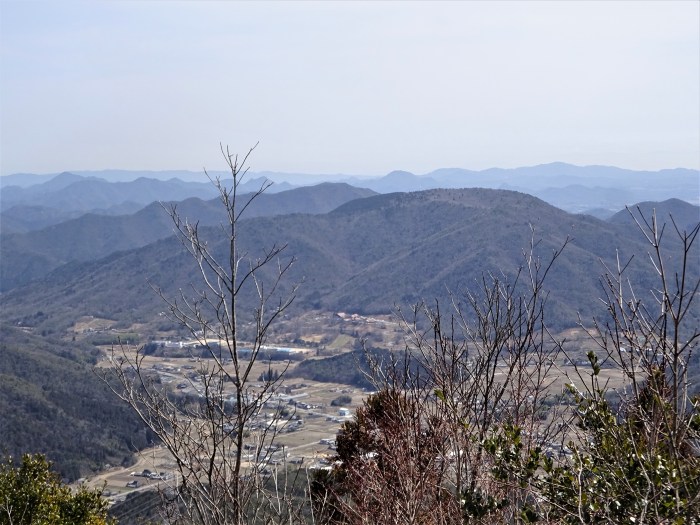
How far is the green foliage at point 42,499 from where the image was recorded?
11.5m

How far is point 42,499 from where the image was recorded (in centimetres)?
1172

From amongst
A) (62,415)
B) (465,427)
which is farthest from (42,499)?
(62,415)

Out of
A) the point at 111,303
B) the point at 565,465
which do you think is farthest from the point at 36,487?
the point at 111,303

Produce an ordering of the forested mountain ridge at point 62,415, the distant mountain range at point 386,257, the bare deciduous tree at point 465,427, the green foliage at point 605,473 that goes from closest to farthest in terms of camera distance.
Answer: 1. the green foliage at point 605,473
2. the bare deciduous tree at point 465,427
3. the forested mountain ridge at point 62,415
4. the distant mountain range at point 386,257

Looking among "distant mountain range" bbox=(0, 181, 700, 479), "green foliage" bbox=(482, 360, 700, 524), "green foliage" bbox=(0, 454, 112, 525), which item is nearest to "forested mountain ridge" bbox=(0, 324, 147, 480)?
"distant mountain range" bbox=(0, 181, 700, 479)

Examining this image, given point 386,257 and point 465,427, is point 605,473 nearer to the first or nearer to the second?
point 465,427

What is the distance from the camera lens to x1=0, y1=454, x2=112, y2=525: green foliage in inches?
451

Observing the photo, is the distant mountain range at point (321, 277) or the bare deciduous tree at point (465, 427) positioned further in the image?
the distant mountain range at point (321, 277)

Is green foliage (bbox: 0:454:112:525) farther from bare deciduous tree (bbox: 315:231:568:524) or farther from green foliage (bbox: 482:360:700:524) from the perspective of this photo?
green foliage (bbox: 482:360:700:524)

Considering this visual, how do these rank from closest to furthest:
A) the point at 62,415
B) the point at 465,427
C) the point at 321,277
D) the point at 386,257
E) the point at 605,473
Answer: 1. the point at 605,473
2. the point at 465,427
3. the point at 62,415
4. the point at 386,257
5. the point at 321,277

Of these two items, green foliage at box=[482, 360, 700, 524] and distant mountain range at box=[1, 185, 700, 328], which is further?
distant mountain range at box=[1, 185, 700, 328]

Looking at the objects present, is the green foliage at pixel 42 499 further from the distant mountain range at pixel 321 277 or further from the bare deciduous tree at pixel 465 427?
Result: the distant mountain range at pixel 321 277

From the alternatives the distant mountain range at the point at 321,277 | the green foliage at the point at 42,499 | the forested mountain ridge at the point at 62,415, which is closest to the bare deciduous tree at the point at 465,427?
the green foliage at the point at 42,499

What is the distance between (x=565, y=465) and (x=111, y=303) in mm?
153120
